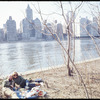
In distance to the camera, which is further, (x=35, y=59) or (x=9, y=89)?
(x=35, y=59)

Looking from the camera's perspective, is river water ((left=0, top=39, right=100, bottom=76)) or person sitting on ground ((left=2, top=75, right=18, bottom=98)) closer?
person sitting on ground ((left=2, top=75, right=18, bottom=98))

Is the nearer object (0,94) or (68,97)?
(68,97)

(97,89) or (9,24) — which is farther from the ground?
(9,24)

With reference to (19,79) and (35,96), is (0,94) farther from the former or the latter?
(35,96)

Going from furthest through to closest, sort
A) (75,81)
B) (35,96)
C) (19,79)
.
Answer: (75,81) → (19,79) → (35,96)

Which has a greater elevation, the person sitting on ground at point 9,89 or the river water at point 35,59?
the person sitting on ground at point 9,89

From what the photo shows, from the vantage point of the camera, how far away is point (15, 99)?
10.8 ft

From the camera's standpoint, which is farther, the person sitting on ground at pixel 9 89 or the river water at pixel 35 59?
the river water at pixel 35 59

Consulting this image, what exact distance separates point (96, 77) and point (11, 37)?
94.3 meters

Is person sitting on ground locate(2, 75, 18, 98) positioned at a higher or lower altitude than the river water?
higher

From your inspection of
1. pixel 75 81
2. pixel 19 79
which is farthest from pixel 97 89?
pixel 19 79

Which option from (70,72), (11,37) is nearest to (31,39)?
(11,37)

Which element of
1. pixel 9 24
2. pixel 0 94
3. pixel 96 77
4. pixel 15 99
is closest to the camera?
pixel 15 99

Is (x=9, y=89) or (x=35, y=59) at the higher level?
(x=9, y=89)
